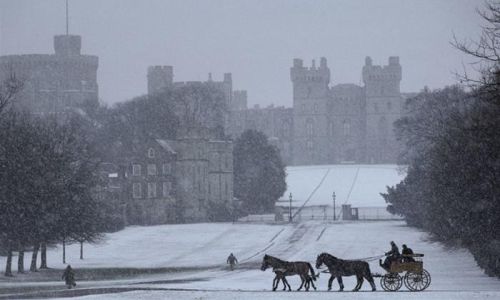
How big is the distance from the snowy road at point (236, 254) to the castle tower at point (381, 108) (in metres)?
89.8

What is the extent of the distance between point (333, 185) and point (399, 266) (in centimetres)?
10719

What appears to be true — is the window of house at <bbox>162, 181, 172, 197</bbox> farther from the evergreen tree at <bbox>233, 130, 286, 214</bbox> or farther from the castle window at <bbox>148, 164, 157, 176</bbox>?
the evergreen tree at <bbox>233, 130, 286, 214</bbox>

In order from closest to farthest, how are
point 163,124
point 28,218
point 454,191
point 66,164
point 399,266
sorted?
point 399,266, point 454,191, point 28,218, point 66,164, point 163,124

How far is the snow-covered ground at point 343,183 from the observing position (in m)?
127

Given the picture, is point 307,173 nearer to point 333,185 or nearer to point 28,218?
point 333,185

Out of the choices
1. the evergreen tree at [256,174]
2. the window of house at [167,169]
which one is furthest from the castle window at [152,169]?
the evergreen tree at [256,174]

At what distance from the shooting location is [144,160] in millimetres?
112562

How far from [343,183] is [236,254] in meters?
65.3

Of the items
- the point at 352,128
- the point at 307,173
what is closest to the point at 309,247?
the point at 307,173

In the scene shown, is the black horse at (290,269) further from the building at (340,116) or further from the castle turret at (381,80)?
the castle turret at (381,80)

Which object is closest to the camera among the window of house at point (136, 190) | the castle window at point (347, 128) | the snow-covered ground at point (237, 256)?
the snow-covered ground at point (237, 256)

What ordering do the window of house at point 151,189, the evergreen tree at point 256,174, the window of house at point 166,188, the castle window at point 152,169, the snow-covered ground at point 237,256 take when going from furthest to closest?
the evergreen tree at point 256,174 → the castle window at point 152,169 → the window of house at point 166,188 → the window of house at point 151,189 → the snow-covered ground at point 237,256

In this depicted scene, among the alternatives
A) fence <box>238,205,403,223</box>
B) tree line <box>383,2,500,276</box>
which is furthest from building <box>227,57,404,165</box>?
tree line <box>383,2,500,276</box>

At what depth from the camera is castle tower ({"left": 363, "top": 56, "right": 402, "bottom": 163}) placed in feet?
625
